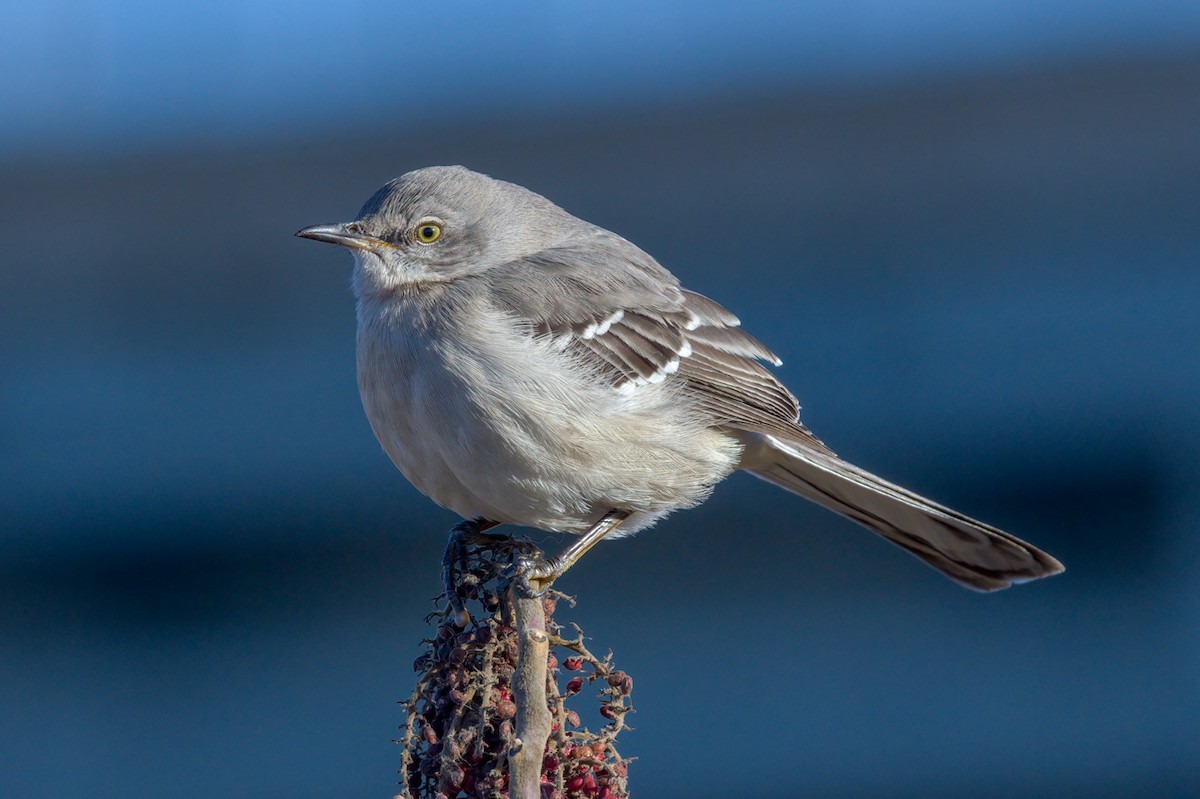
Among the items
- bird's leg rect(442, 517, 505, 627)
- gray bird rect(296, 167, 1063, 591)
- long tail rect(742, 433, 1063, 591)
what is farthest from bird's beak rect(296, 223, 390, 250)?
long tail rect(742, 433, 1063, 591)

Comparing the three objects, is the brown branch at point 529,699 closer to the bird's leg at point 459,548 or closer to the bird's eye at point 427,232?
the bird's leg at point 459,548

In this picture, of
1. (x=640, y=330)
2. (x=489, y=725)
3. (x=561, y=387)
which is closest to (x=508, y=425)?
(x=561, y=387)

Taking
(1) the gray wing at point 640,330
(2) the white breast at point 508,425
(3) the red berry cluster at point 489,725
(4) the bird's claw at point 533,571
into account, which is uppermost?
(1) the gray wing at point 640,330

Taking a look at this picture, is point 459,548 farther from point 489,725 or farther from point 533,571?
point 489,725

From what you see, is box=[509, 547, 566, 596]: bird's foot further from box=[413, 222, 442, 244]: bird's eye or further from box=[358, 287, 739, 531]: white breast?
box=[413, 222, 442, 244]: bird's eye

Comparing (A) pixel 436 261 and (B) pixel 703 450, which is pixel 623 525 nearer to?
(B) pixel 703 450

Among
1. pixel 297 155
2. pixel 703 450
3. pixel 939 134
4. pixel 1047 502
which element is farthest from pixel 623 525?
pixel 297 155

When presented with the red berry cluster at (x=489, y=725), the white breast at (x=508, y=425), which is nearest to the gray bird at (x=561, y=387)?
the white breast at (x=508, y=425)
